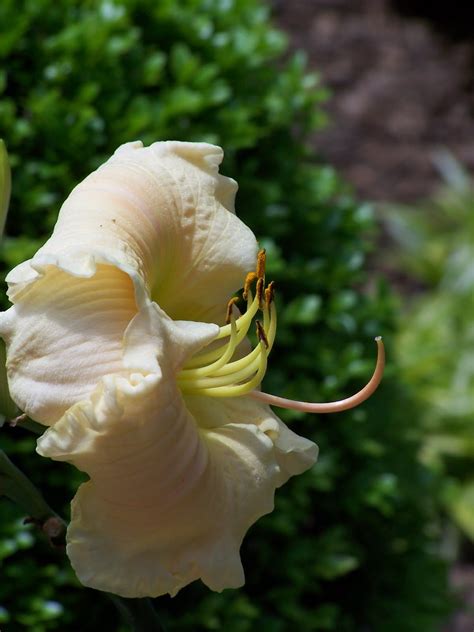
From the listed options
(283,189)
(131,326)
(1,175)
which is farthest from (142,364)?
(283,189)

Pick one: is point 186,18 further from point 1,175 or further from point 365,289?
point 365,289

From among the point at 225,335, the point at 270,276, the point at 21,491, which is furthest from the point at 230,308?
the point at 270,276

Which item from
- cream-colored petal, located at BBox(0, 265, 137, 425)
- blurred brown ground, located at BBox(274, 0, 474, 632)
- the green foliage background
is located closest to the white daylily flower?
cream-colored petal, located at BBox(0, 265, 137, 425)

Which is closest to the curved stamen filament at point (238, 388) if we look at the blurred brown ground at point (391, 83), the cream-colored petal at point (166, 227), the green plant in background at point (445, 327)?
the cream-colored petal at point (166, 227)

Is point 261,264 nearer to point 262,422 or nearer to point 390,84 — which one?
point 262,422

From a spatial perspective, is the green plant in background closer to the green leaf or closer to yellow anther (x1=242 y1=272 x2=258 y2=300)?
yellow anther (x1=242 y1=272 x2=258 y2=300)

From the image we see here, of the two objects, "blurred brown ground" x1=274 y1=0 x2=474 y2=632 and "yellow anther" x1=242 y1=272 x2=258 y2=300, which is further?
"blurred brown ground" x1=274 y1=0 x2=474 y2=632

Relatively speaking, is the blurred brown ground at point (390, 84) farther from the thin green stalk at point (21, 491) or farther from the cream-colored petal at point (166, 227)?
the thin green stalk at point (21, 491)
